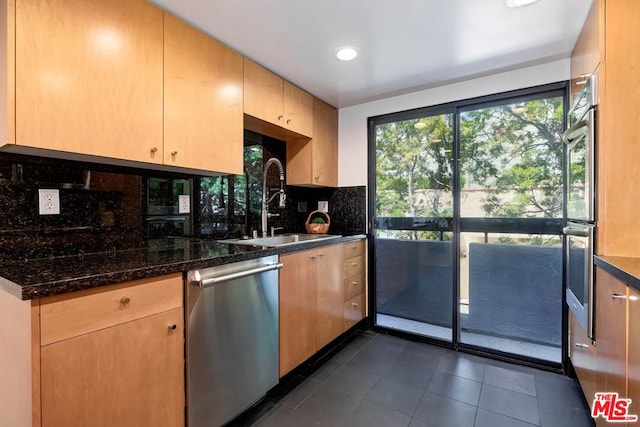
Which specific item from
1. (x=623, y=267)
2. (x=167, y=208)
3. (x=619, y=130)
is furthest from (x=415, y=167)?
(x=167, y=208)

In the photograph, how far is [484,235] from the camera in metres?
2.39

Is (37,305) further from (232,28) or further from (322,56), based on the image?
(322,56)

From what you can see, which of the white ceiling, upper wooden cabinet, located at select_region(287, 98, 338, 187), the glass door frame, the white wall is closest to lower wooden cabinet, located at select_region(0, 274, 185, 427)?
the white ceiling

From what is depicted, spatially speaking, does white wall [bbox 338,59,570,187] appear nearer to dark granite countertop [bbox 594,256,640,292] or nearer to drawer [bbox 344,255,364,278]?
drawer [bbox 344,255,364,278]

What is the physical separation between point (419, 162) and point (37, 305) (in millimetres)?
2586

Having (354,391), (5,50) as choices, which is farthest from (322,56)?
(354,391)

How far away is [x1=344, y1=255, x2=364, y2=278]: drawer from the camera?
8.41 feet

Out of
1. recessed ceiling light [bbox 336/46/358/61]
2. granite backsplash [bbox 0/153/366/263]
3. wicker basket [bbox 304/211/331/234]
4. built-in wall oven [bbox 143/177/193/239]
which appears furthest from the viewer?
wicker basket [bbox 304/211/331/234]

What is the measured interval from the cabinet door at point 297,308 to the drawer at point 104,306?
73 cm

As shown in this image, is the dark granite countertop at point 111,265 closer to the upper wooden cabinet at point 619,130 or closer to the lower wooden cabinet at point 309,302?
the lower wooden cabinet at point 309,302

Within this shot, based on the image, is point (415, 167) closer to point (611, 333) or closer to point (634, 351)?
point (611, 333)

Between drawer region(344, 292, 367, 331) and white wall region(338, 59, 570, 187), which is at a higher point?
white wall region(338, 59, 570, 187)

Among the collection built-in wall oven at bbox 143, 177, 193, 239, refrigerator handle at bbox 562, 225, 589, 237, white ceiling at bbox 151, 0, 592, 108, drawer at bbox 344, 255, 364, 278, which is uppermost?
white ceiling at bbox 151, 0, 592, 108

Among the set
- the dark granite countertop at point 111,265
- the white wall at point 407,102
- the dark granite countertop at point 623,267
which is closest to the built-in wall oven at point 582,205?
the dark granite countertop at point 623,267
